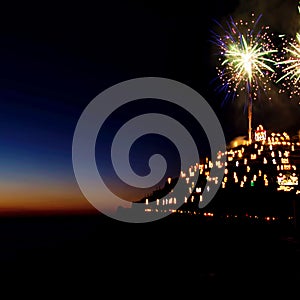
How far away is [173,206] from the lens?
115 metres

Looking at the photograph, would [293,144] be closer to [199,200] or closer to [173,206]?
[199,200]

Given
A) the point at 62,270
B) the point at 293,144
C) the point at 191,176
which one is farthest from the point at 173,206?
the point at 62,270

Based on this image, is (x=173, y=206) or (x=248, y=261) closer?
(x=248, y=261)

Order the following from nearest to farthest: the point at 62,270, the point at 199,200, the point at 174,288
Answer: the point at 174,288, the point at 62,270, the point at 199,200

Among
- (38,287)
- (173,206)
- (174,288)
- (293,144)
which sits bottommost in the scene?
(38,287)

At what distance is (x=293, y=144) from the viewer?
83.2 meters

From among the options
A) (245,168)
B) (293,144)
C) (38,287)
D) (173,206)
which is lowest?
(38,287)

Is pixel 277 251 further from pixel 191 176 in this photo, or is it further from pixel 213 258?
pixel 191 176

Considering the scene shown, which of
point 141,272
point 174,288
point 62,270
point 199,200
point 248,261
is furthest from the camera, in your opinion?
point 199,200

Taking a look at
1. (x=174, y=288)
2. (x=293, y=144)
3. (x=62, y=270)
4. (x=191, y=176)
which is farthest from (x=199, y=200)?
(x=174, y=288)

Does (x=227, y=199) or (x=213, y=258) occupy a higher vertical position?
(x=227, y=199)

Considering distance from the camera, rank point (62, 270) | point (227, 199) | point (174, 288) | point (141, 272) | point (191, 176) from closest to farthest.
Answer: point (174, 288), point (141, 272), point (62, 270), point (227, 199), point (191, 176)

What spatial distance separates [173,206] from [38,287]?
92251 mm

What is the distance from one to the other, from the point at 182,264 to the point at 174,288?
7651 mm
